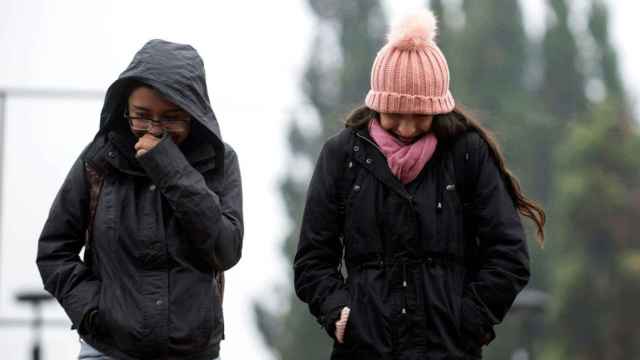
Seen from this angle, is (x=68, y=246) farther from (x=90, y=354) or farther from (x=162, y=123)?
(x=162, y=123)

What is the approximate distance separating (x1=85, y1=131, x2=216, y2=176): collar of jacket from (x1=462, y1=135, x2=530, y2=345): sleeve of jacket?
0.80m

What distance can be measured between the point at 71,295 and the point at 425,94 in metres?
1.18

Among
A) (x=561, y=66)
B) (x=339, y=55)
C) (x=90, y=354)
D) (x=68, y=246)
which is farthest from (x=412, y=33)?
(x=561, y=66)

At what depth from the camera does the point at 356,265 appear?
524 cm

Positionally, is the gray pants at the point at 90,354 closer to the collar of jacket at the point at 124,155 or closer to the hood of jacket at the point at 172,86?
the collar of jacket at the point at 124,155

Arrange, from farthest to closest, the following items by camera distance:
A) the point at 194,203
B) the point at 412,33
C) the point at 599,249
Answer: the point at 599,249 → the point at 412,33 → the point at 194,203

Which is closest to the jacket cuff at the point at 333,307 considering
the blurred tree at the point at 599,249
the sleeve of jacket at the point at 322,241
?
the sleeve of jacket at the point at 322,241

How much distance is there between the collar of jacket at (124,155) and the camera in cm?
518

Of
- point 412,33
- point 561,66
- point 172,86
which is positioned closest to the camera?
point 172,86

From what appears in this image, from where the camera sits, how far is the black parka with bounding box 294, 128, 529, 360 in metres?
5.17

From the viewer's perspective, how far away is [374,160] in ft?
17.3

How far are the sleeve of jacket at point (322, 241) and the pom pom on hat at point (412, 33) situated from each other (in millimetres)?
358

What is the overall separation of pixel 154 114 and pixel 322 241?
617 mm

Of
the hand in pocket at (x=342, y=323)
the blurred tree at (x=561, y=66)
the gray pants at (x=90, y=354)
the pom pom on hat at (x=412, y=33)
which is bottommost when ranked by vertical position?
the blurred tree at (x=561, y=66)
